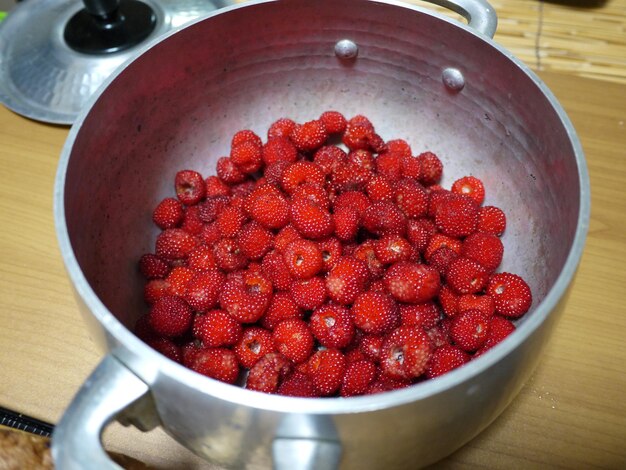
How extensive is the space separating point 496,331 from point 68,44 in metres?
0.83

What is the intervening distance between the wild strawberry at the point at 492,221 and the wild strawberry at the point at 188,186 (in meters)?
0.37

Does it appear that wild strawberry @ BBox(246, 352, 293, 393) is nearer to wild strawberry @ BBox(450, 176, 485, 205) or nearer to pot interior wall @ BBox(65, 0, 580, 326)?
pot interior wall @ BBox(65, 0, 580, 326)

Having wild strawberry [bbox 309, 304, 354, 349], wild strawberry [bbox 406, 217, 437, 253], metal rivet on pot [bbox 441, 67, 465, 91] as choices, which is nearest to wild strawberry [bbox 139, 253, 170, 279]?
wild strawberry [bbox 309, 304, 354, 349]

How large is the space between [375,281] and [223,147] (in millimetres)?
307

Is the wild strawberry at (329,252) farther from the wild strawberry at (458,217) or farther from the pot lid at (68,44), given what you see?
the pot lid at (68,44)

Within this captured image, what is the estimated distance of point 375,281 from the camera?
27.6 inches

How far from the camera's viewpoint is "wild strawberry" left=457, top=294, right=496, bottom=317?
0.66 m

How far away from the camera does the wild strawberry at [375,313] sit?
2.08 ft

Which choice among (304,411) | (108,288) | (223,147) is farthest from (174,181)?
(304,411)

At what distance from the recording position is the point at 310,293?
0.67 meters

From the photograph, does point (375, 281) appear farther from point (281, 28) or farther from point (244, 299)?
point (281, 28)

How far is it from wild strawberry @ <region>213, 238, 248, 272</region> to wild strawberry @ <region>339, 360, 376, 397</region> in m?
0.20

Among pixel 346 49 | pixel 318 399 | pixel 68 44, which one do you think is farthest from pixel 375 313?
pixel 68 44

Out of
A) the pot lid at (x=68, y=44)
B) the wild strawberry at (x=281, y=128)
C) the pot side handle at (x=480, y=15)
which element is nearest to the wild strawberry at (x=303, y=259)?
the wild strawberry at (x=281, y=128)
